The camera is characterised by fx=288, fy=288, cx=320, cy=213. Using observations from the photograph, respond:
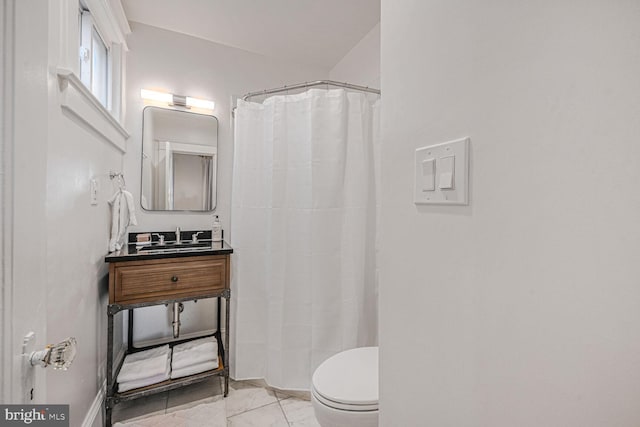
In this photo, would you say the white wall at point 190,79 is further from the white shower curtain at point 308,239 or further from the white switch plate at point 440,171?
the white switch plate at point 440,171

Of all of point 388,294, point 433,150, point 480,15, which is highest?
point 480,15

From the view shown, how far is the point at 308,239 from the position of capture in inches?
72.4

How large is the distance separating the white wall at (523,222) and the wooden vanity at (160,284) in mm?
1428

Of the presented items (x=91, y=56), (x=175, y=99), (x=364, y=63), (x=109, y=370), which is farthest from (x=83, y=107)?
(x=364, y=63)

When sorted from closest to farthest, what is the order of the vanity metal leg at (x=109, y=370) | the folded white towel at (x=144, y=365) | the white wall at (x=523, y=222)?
1. the white wall at (x=523, y=222)
2. the vanity metal leg at (x=109, y=370)
3. the folded white towel at (x=144, y=365)

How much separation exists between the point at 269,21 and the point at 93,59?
117 centimetres

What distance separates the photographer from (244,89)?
8.32 feet

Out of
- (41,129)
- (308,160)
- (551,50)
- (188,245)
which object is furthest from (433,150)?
(188,245)

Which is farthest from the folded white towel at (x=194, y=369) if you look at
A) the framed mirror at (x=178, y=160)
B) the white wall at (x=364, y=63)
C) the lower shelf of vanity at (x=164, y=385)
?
the white wall at (x=364, y=63)

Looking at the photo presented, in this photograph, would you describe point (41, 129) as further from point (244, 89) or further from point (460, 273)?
point (244, 89)

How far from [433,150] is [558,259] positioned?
12.4 inches

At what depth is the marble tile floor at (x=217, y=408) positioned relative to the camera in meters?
1.62

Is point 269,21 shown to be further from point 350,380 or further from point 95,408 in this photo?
point 95,408

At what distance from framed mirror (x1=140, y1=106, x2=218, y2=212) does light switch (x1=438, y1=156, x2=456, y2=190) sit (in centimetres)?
211
